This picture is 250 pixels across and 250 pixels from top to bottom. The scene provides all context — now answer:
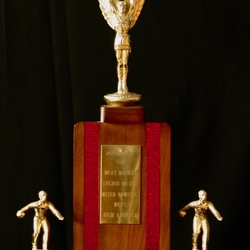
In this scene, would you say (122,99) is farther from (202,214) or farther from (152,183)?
(202,214)

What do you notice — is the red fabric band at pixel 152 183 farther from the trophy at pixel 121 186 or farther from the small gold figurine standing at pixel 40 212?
the small gold figurine standing at pixel 40 212

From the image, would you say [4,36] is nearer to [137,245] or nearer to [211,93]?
[211,93]

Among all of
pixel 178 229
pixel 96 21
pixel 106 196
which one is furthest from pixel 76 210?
pixel 96 21

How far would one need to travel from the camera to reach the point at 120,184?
199cm

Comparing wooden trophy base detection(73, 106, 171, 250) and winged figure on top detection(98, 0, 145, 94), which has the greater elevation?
winged figure on top detection(98, 0, 145, 94)

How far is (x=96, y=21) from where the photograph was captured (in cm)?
253

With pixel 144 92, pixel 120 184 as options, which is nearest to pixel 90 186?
pixel 120 184

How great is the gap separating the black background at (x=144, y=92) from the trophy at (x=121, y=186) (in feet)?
1.76

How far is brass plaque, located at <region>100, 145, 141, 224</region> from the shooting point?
6.53 ft

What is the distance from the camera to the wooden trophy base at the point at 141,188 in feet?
6.52

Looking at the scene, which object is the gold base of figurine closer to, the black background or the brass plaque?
the brass plaque

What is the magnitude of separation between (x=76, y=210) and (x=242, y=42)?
94 cm

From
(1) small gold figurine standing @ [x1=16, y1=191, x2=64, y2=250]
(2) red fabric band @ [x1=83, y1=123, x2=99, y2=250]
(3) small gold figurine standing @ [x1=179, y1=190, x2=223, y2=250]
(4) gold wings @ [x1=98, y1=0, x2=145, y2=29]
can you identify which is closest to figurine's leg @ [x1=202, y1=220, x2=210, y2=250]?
(3) small gold figurine standing @ [x1=179, y1=190, x2=223, y2=250]

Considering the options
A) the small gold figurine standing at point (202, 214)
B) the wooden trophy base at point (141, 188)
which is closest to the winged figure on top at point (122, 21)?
the wooden trophy base at point (141, 188)
